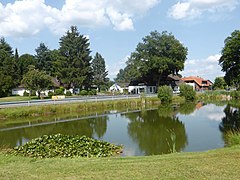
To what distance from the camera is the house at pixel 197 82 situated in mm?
97963

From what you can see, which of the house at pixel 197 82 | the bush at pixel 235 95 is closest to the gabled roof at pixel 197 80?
the house at pixel 197 82

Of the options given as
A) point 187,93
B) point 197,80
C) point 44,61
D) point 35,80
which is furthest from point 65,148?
point 197,80

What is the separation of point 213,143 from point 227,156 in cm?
737

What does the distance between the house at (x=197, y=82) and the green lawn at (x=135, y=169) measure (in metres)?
90.5

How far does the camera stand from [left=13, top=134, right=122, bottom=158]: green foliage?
38.1ft

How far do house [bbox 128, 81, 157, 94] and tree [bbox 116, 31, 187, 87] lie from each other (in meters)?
4.93

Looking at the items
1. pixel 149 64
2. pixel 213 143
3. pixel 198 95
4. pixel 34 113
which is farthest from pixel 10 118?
pixel 198 95

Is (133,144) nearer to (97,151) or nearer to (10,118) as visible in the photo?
(97,151)

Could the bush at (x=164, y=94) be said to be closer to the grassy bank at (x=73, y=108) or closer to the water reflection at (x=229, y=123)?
the grassy bank at (x=73, y=108)

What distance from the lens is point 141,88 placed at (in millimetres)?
68562

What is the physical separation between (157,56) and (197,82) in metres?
44.3

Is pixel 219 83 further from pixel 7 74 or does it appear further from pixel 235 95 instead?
pixel 7 74

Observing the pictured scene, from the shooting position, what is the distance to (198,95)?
59.5 metres

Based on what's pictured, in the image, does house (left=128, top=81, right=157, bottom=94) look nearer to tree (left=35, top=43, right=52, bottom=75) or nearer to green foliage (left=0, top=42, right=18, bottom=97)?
tree (left=35, top=43, right=52, bottom=75)
